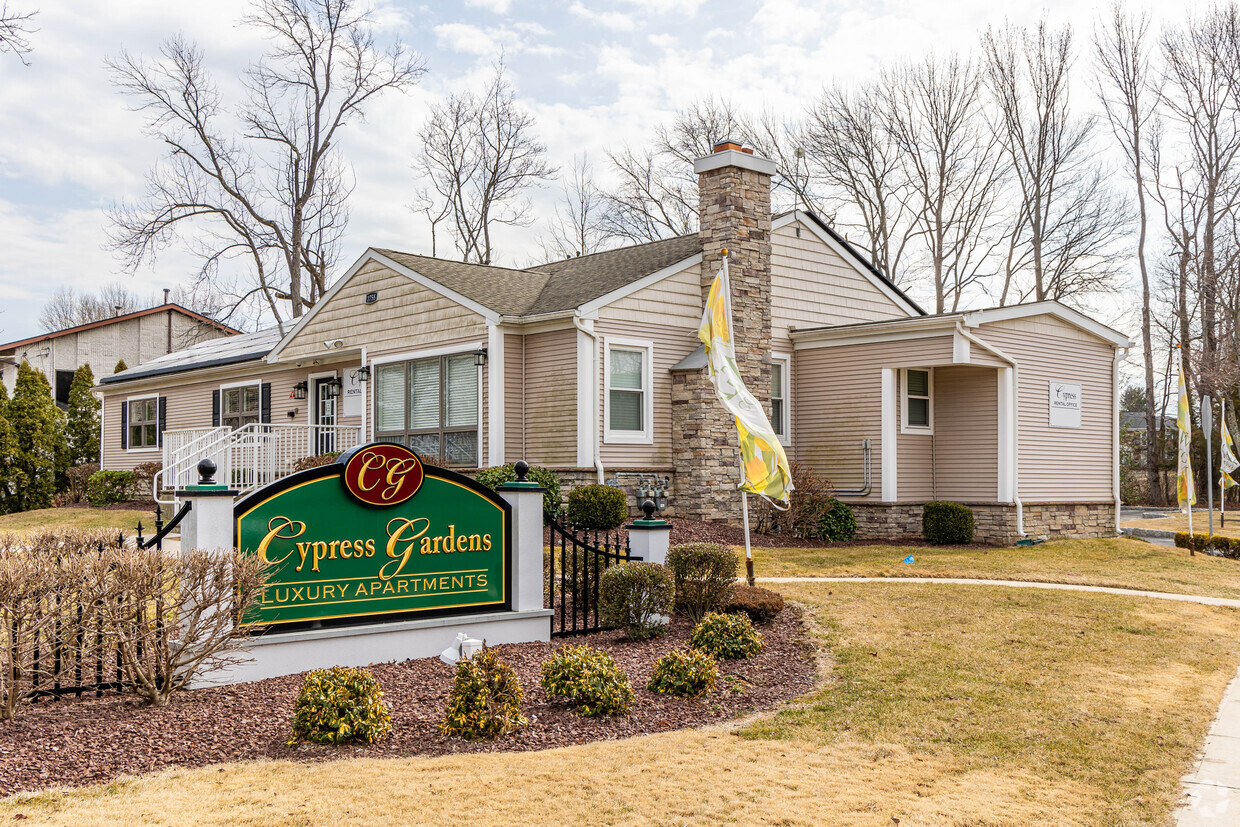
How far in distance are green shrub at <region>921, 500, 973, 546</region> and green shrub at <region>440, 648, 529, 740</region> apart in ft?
39.3

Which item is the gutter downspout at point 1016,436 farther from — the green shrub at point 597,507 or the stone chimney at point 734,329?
the green shrub at point 597,507

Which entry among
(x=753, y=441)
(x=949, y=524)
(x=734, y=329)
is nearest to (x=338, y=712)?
(x=753, y=441)

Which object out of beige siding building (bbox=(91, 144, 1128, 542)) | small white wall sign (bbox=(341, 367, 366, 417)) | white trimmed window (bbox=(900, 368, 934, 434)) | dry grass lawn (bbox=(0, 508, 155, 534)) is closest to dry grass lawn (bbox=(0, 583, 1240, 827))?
beige siding building (bbox=(91, 144, 1128, 542))

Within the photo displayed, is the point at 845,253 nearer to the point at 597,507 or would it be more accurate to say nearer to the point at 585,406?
the point at 585,406

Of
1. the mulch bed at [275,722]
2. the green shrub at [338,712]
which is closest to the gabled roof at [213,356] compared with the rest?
the mulch bed at [275,722]

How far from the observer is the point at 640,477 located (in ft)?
54.2

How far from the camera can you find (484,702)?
593 centimetres

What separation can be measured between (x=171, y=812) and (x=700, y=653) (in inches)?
146

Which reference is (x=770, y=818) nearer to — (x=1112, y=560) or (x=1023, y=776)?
(x=1023, y=776)

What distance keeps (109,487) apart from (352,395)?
298 inches

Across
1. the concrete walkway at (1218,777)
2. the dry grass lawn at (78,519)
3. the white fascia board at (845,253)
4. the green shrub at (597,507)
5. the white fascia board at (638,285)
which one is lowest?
the concrete walkway at (1218,777)

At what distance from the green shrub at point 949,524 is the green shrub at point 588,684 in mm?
11228

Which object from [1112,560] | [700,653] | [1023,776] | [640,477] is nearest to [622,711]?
[700,653]

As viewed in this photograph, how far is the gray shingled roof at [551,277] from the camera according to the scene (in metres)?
17.2
